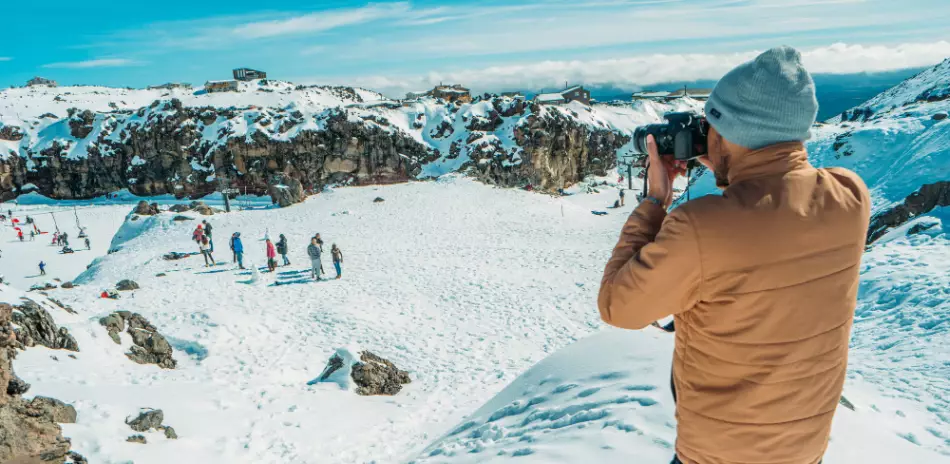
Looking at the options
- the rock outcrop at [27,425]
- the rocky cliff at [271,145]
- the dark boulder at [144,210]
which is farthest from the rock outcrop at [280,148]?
the rock outcrop at [27,425]

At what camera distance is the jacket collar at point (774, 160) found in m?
1.51

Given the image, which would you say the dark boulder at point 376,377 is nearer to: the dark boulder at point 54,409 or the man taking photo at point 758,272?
the dark boulder at point 54,409

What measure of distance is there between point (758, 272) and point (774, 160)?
14.3 inches

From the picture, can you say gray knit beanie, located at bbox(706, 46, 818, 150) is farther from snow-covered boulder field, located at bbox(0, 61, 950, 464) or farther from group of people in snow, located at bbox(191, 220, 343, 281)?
group of people in snow, located at bbox(191, 220, 343, 281)

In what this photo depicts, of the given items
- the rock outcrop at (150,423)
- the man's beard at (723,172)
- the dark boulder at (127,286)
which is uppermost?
the man's beard at (723,172)

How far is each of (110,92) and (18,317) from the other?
315 ft

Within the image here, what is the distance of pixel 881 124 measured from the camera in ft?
70.6

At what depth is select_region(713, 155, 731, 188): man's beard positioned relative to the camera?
169 cm

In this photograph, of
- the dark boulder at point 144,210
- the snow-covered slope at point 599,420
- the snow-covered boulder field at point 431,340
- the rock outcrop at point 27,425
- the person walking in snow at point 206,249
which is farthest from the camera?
the dark boulder at point 144,210

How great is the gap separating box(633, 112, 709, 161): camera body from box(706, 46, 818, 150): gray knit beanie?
19cm

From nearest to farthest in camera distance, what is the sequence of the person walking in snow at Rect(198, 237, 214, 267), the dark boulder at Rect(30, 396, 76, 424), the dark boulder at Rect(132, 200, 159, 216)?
the dark boulder at Rect(30, 396, 76, 424) < the person walking in snow at Rect(198, 237, 214, 267) < the dark boulder at Rect(132, 200, 159, 216)

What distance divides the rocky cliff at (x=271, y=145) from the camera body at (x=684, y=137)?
38.2 metres

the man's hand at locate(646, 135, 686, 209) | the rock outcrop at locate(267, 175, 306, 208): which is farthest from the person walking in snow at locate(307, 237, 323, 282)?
the rock outcrop at locate(267, 175, 306, 208)

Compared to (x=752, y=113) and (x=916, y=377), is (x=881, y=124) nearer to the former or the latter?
(x=916, y=377)
